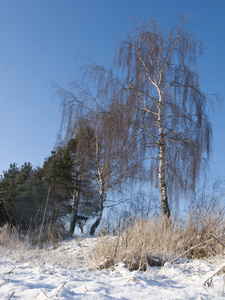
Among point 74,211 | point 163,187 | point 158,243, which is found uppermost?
point 163,187

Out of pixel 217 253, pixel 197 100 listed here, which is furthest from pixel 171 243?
pixel 197 100

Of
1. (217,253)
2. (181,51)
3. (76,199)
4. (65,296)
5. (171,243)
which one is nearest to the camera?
(65,296)

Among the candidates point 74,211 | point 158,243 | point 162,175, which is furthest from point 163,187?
point 74,211

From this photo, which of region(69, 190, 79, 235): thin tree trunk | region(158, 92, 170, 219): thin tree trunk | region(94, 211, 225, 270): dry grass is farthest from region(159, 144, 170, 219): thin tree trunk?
region(69, 190, 79, 235): thin tree trunk

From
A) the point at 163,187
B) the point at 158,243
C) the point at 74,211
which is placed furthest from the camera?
the point at 74,211

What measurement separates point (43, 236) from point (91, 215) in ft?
16.2

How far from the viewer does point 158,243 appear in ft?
15.2

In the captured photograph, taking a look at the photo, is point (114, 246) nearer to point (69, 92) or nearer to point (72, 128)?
point (72, 128)

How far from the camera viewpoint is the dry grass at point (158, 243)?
11.9 ft

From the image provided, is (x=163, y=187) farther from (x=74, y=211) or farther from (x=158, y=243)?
(x=74, y=211)

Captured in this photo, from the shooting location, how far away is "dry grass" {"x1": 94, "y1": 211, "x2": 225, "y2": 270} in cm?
362

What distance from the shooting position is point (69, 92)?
10469 mm

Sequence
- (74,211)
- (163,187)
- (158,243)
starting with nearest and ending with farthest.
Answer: (158,243) < (163,187) < (74,211)

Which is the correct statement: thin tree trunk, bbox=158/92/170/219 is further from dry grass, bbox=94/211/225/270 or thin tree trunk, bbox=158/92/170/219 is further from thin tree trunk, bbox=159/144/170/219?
dry grass, bbox=94/211/225/270
